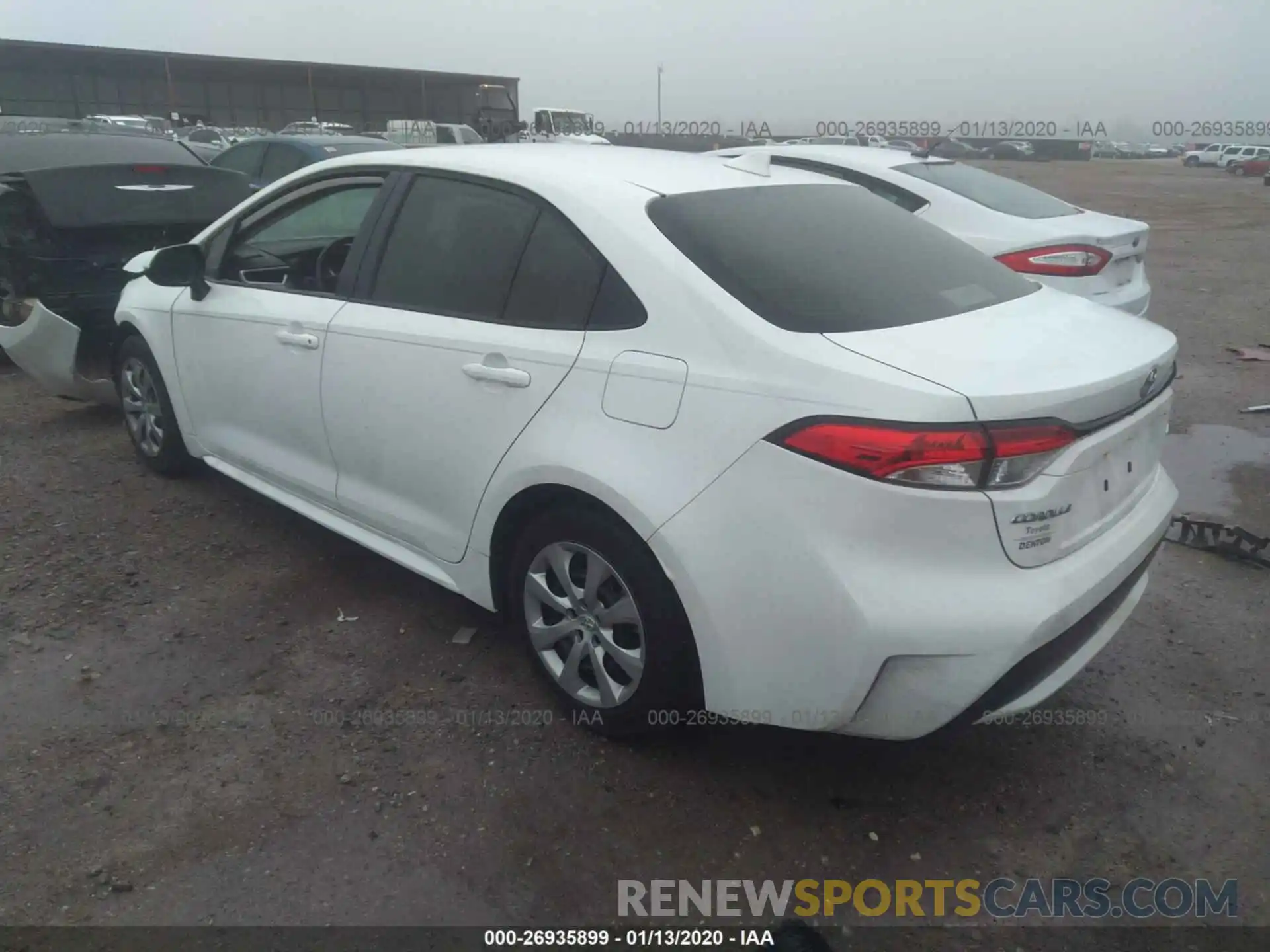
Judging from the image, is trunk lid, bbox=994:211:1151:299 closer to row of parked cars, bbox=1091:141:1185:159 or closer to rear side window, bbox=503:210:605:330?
rear side window, bbox=503:210:605:330

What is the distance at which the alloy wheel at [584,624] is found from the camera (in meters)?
2.67

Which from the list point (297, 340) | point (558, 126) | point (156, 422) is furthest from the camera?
point (558, 126)

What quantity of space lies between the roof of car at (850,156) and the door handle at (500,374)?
3706 millimetres

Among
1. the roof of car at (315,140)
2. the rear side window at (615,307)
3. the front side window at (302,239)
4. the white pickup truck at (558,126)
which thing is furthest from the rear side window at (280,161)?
the white pickup truck at (558,126)

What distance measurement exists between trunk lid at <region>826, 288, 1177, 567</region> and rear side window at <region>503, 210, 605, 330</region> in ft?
2.42

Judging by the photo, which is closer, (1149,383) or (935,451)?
(935,451)

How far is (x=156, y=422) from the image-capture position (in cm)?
472

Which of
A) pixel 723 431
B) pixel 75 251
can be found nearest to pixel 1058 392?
pixel 723 431

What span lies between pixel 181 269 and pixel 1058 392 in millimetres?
3430

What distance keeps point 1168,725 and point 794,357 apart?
5.86ft

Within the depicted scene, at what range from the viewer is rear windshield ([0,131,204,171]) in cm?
618

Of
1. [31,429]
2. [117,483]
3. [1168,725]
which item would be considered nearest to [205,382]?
[117,483]

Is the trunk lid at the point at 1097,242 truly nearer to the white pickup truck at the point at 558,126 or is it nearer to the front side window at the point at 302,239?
the front side window at the point at 302,239

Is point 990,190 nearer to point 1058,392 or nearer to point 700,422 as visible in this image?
point 1058,392
